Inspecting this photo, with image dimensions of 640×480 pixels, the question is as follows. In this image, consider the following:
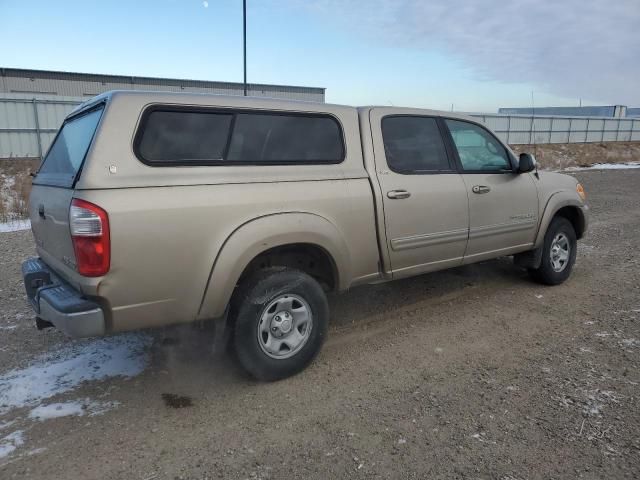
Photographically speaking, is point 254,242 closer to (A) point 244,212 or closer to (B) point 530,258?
(A) point 244,212

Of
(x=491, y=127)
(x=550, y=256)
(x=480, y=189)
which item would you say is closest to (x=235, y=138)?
(x=480, y=189)

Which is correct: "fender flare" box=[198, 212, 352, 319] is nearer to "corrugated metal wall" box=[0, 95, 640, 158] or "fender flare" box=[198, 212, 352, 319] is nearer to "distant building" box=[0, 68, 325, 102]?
"corrugated metal wall" box=[0, 95, 640, 158]

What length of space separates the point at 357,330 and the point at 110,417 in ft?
6.89

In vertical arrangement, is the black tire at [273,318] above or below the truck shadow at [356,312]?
above

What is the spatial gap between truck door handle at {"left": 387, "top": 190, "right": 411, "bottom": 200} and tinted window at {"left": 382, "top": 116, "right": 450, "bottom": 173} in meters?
0.19

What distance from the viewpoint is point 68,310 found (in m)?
2.66

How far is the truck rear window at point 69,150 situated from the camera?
297cm

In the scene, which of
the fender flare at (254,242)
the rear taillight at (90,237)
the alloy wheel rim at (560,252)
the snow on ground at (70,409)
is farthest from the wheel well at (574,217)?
the snow on ground at (70,409)

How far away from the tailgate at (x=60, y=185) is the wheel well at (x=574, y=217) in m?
4.79

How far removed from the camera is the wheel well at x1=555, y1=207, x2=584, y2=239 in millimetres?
5457

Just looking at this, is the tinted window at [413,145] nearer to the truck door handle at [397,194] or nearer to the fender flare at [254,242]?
the truck door handle at [397,194]

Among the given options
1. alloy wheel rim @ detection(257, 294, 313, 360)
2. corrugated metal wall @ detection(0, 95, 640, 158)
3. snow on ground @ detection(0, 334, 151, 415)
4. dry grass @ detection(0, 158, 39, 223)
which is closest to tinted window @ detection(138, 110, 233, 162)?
alloy wheel rim @ detection(257, 294, 313, 360)

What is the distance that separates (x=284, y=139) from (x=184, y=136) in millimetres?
736

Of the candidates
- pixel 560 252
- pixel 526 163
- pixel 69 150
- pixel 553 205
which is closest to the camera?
pixel 69 150
